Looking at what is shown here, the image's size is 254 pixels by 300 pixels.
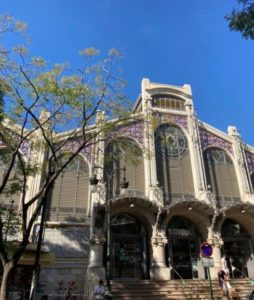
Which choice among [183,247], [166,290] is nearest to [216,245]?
[183,247]

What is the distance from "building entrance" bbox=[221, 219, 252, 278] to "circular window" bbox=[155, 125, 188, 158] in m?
5.86

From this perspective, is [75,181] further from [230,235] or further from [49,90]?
[230,235]

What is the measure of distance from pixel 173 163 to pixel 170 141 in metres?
1.79

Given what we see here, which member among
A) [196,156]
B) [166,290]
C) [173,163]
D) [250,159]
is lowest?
[166,290]

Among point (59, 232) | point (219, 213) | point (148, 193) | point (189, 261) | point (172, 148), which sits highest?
point (172, 148)

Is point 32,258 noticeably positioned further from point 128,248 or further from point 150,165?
point 150,165

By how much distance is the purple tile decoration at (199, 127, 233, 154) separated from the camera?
2281 cm

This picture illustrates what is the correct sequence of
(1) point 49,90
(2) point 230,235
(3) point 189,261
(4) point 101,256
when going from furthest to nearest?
1. (2) point 230,235
2. (3) point 189,261
3. (4) point 101,256
4. (1) point 49,90

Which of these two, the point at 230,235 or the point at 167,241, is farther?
the point at 230,235

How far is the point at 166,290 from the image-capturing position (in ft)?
48.0

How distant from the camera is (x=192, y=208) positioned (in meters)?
18.4

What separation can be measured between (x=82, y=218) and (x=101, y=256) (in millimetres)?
2610

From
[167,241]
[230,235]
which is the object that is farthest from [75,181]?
[230,235]

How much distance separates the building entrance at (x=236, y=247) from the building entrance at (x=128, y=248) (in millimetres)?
5477
